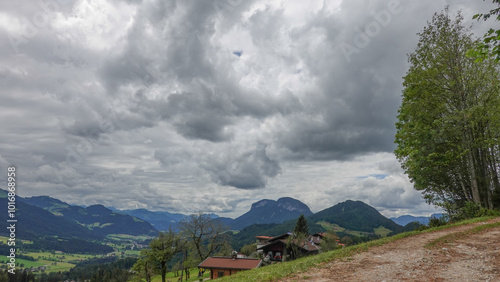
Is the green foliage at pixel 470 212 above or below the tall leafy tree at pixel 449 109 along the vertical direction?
below

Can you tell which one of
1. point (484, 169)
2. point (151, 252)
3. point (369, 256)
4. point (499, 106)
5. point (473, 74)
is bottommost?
point (151, 252)

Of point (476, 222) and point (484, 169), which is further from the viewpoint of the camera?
point (484, 169)

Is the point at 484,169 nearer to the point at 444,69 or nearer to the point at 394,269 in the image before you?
the point at 444,69

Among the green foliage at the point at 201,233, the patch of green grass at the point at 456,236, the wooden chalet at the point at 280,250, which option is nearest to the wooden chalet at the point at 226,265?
the green foliage at the point at 201,233

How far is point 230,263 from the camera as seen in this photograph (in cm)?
5684

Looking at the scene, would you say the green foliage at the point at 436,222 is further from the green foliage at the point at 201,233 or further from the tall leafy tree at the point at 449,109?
the green foliage at the point at 201,233

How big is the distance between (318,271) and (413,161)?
20.6 m

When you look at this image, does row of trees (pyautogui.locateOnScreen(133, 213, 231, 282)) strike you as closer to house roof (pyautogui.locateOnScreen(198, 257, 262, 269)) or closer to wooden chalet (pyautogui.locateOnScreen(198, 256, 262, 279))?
house roof (pyautogui.locateOnScreen(198, 257, 262, 269))

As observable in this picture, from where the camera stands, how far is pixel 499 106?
2367cm

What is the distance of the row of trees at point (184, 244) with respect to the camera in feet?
212

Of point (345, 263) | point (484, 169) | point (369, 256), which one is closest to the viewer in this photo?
point (345, 263)

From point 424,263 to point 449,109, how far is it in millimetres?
22892

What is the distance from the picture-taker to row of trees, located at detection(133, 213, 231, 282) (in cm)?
6450

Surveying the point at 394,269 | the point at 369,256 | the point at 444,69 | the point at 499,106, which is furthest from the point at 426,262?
the point at 444,69
